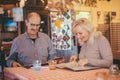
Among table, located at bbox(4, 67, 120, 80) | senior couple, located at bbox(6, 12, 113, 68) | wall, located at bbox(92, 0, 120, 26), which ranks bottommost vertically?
table, located at bbox(4, 67, 120, 80)

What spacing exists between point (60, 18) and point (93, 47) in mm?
3391

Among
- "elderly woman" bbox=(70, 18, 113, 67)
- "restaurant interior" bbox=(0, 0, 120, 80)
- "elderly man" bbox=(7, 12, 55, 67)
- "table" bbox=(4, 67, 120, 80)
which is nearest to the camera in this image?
"table" bbox=(4, 67, 120, 80)

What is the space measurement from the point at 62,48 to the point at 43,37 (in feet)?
8.01

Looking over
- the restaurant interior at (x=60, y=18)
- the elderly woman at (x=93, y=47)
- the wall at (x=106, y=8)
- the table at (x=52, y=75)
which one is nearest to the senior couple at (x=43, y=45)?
the elderly woman at (x=93, y=47)

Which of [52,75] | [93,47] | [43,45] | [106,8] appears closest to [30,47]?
[43,45]

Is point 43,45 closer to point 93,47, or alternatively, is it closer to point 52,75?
point 93,47

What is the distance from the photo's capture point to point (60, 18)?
250 inches

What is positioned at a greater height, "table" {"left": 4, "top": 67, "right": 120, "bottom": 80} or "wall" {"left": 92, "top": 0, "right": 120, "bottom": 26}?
"wall" {"left": 92, "top": 0, "right": 120, "bottom": 26}

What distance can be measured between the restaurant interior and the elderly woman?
1.90 metres

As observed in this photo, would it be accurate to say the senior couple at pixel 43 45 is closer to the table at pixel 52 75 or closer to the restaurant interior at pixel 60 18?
the table at pixel 52 75

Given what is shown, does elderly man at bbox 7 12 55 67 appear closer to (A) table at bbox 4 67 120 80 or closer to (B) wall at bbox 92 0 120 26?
(A) table at bbox 4 67 120 80

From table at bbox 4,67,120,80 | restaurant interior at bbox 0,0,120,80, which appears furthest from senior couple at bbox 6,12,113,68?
restaurant interior at bbox 0,0,120,80

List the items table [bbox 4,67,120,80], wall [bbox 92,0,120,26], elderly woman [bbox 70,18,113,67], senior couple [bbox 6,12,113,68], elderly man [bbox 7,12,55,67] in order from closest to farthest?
table [bbox 4,67,120,80] < elderly woman [bbox 70,18,113,67] < senior couple [bbox 6,12,113,68] < elderly man [bbox 7,12,55,67] < wall [bbox 92,0,120,26]

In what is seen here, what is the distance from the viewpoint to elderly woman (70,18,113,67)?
9.37ft
